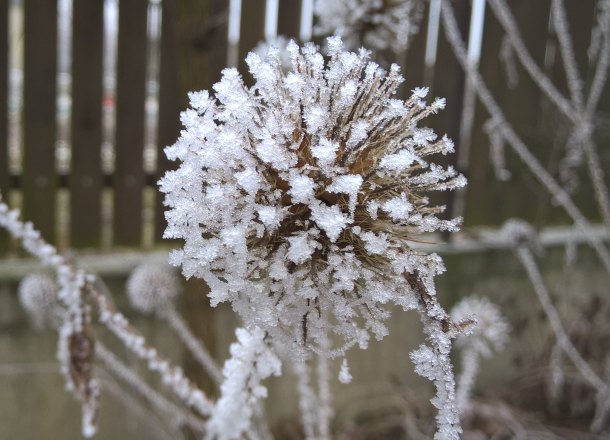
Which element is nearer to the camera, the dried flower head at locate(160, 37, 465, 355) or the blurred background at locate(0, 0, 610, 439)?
the dried flower head at locate(160, 37, 465, 355)

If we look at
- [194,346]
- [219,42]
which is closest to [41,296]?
[194,346]

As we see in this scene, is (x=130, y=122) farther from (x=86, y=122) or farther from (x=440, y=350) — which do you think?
(x=440, y=350)

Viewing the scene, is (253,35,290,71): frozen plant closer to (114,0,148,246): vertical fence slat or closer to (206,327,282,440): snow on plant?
(206,327,282,440): snow on plant

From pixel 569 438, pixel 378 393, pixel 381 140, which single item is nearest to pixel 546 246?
pixel 569 438

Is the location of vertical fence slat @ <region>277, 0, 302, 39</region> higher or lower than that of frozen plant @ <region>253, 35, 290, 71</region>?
higher

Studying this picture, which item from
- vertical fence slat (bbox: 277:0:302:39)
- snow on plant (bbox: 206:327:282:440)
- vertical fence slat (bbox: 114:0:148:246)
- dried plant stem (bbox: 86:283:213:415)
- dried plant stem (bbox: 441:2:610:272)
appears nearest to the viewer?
snow on plant (bbox: 206:327:282:440)

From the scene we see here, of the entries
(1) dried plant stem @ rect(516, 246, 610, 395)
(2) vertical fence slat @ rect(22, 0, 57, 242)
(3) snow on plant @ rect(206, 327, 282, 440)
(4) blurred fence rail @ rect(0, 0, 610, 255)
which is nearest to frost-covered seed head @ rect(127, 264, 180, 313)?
(4) blurred fence rail @ rect(0, 0, 610, 255)

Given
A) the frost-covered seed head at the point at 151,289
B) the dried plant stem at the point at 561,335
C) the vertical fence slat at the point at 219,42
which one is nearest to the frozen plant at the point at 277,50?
the frost-covered seed head at the point at 151,289
